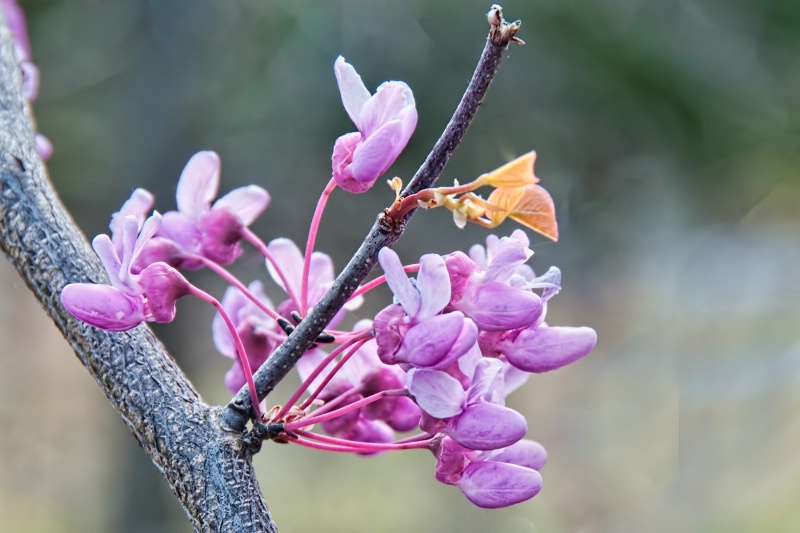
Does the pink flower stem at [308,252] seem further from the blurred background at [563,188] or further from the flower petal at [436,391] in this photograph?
the blurred background at [563,188]

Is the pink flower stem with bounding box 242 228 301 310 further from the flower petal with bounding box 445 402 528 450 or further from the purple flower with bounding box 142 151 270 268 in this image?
the flower petal with bounding box 445 402 528 450

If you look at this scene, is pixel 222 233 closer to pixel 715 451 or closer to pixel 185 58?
pixel 185 58

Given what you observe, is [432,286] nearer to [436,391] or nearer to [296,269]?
[436,391]

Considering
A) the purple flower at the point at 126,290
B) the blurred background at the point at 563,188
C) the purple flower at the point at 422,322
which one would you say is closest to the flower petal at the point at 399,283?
the purple flower at the point at 422,322

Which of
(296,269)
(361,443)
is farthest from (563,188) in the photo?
(361,443)

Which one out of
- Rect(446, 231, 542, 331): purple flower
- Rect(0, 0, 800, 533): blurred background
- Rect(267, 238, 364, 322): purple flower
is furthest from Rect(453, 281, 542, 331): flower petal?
Rect(0, 0, 800, 533): blurred background

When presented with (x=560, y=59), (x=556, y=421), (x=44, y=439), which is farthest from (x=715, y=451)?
(x=44, y=439)
